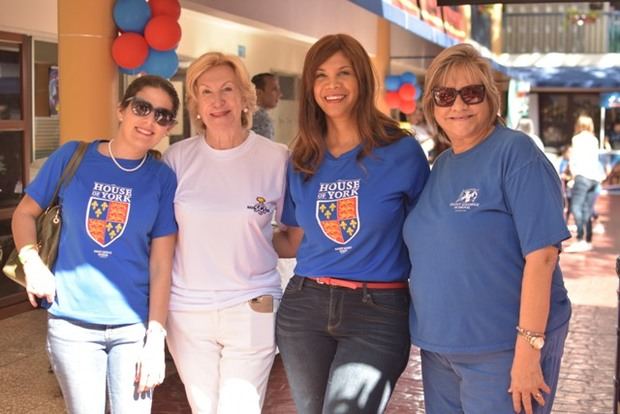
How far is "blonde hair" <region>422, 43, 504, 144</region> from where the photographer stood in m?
3.07

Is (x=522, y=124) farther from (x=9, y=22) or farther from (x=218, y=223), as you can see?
(x=218, y=223)

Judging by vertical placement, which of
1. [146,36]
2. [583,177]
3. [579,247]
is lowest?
[579,247]

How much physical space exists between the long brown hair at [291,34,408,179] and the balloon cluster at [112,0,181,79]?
10.4 ft

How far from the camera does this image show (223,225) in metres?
3.42

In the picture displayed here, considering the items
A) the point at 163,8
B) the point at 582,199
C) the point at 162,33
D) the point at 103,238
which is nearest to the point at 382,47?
the point at 582,199

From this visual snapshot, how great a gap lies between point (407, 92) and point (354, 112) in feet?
38.2

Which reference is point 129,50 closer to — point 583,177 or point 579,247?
point 583,177

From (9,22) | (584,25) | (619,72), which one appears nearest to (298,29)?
(9,22)

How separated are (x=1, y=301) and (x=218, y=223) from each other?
17.7 feet

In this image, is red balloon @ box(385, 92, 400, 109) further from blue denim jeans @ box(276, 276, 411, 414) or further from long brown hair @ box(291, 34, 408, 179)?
blue denim jeans @ box(276, 276, 411, 414)

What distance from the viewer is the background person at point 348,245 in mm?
3238

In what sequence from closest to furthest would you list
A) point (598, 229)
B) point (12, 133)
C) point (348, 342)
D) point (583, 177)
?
point (348, 342), point (12, 133), point (583, 177), point (598, 229)

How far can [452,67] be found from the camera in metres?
3.09

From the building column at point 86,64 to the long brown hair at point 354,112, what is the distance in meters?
3.29
